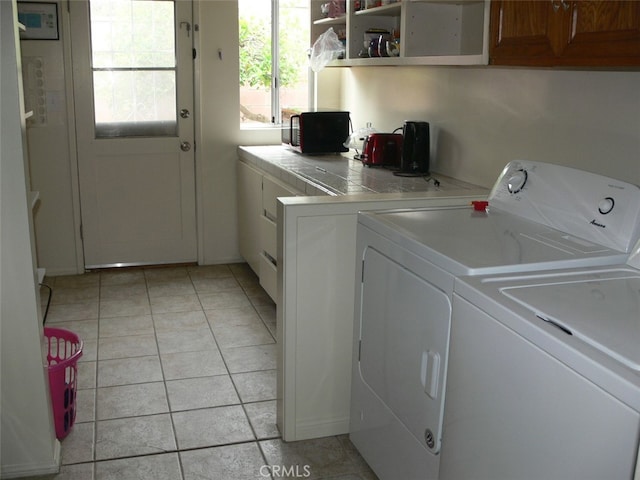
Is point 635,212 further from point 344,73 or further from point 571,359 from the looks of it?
point 344,73

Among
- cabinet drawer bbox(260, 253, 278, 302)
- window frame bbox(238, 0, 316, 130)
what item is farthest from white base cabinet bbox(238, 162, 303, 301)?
window frame bbox(238, 0, 316, 130)

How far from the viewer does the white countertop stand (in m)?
2.94

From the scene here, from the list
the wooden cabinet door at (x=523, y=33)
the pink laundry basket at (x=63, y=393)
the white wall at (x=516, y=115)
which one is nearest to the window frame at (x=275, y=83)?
the white wall at (x=516, y=115)

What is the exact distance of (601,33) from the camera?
5.76ft

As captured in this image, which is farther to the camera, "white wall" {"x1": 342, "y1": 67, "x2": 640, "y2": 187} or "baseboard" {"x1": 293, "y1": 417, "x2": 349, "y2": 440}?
"baseboard" {"x1": 293, "y1": 417, "x2": 349, "y2": 440}

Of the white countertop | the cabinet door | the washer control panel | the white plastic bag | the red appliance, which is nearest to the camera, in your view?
the washer control panel

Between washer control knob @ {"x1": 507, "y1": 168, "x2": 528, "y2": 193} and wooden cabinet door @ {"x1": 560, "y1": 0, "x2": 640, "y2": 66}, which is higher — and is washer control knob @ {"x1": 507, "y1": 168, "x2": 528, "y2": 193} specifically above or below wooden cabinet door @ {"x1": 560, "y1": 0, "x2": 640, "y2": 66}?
below

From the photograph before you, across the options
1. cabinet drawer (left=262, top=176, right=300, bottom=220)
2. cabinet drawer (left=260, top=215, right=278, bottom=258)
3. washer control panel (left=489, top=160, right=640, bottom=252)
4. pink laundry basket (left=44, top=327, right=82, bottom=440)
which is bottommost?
pink laundry basket (left=44, top=327, right=82, bottom=440)

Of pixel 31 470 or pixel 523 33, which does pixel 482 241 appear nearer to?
pixel 523 33

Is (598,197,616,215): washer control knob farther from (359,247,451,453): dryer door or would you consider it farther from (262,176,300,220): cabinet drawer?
(262,176,300,220): cabinet drawer

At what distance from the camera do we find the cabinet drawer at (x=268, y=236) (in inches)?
149

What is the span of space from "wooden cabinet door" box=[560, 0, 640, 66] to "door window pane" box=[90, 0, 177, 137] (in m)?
3.22

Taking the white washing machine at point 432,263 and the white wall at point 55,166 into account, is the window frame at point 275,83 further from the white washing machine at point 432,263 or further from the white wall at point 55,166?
the white washing machine at point 432,263

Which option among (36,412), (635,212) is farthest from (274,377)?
(635,212)
